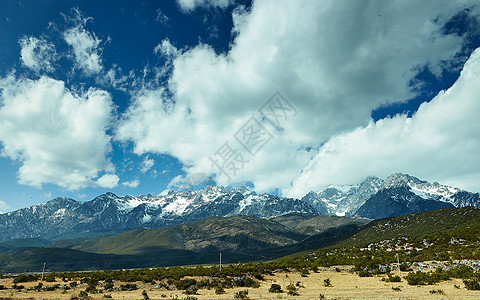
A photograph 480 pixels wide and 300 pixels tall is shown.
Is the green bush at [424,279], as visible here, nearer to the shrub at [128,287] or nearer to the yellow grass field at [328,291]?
the yellow grass field at [328,291]

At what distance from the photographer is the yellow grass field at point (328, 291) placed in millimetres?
32969

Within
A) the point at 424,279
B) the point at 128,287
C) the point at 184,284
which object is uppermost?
the point at 128,287

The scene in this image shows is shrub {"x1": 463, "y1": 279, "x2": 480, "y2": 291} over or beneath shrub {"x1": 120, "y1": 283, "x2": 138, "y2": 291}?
beneath

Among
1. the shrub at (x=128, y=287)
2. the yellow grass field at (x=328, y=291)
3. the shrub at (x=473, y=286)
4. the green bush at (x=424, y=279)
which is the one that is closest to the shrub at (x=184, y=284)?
the yellow grass field at (x=328, y=291)

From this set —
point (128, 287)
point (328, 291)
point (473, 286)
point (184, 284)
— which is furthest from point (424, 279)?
point (128, 287)

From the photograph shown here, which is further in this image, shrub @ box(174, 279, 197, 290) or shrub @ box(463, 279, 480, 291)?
shrub @ box(174, 279, 197, 290)

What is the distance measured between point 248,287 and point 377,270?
2611 centimetres

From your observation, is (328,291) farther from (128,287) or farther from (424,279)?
(128,287)

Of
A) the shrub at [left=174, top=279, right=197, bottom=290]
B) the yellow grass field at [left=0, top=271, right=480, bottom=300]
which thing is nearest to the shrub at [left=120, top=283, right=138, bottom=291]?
the yellow grass field at [left=0, top=271, right=480, bottom=300]

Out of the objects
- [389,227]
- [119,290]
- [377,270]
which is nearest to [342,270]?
[377,270]

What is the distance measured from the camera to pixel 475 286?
3447 centimetres

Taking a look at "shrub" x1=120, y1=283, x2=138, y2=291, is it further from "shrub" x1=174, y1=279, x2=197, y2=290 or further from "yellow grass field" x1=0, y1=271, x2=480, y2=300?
"shrub" x1=174, y1=279, x2=197, y2=290

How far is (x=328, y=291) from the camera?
38094 mm

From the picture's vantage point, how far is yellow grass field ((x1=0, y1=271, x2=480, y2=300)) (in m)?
33.0
